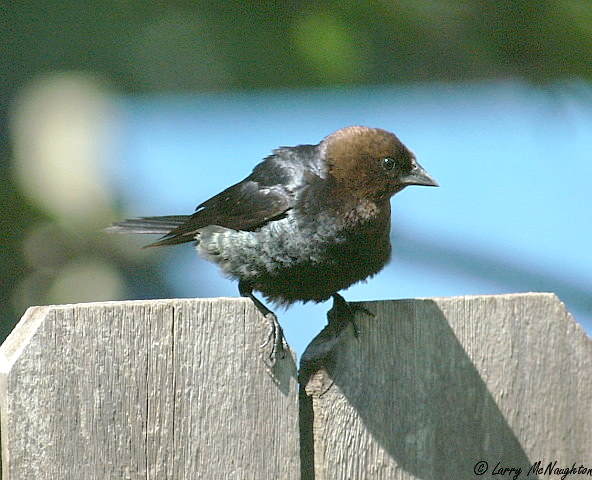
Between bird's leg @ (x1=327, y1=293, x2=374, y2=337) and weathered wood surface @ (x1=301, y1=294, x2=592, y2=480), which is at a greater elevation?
bird's leg @ (x1=327, y1=293, x2=374, y2=337)

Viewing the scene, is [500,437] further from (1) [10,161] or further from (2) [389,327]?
(1) [10,161]

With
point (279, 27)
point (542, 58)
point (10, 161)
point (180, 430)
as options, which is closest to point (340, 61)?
point (279, 27)

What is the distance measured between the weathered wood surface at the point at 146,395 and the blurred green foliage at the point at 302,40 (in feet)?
2.91

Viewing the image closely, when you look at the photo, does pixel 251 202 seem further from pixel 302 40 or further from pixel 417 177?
pixel 302 40

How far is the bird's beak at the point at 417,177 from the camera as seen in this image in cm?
319

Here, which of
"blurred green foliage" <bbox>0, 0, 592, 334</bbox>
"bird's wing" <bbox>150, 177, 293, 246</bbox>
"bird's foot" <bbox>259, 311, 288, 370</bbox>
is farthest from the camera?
"bird's wing" <bbox>150, 177, 293, 246</bbox>

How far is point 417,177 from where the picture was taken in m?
3.21

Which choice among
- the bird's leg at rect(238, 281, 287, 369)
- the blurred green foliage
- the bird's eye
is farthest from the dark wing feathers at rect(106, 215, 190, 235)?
the bird's leg at rect(238, 281, 287, 369)

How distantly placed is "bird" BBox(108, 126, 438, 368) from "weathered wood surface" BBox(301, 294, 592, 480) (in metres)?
0.75

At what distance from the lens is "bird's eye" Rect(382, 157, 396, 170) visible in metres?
3.22

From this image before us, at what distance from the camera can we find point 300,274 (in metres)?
3.04

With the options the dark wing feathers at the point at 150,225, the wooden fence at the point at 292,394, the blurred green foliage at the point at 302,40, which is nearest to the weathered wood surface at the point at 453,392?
the wooden fence at the point at 292,394

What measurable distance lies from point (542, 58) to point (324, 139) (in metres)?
0.90

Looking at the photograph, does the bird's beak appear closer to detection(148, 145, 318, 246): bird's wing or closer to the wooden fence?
detection(148, 145, 318, 246): bird's wing
